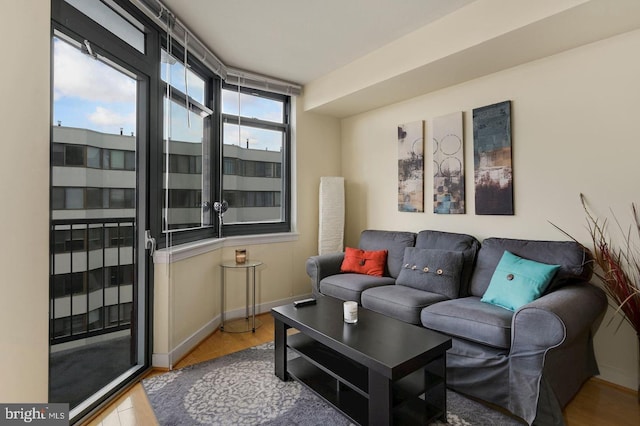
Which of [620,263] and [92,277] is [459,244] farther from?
[92,277]

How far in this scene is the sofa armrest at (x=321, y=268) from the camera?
331 cm

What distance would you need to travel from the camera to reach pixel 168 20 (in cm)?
240

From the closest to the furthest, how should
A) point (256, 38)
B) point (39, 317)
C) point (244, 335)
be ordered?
point (39, 317)
point (256, 38)
point (244, 335)

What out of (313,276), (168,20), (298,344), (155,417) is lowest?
(155,417)

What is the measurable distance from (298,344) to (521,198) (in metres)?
2.11

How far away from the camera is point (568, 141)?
2428 mm

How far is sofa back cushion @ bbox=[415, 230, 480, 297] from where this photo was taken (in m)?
2.68

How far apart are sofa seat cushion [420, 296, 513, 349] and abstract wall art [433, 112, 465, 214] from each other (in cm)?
106

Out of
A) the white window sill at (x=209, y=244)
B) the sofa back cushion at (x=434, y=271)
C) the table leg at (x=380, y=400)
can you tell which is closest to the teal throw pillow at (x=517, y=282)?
the sofa back cushion at (x=434, y=271)

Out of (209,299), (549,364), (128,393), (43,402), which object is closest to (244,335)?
(209,299)

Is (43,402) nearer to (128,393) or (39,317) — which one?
(39,317)

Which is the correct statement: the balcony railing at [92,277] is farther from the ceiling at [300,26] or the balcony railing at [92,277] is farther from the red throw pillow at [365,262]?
the red throw pillow at [365,262]

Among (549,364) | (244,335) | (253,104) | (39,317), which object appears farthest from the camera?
→ (253,104)

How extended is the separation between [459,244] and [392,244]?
28.0 inches
